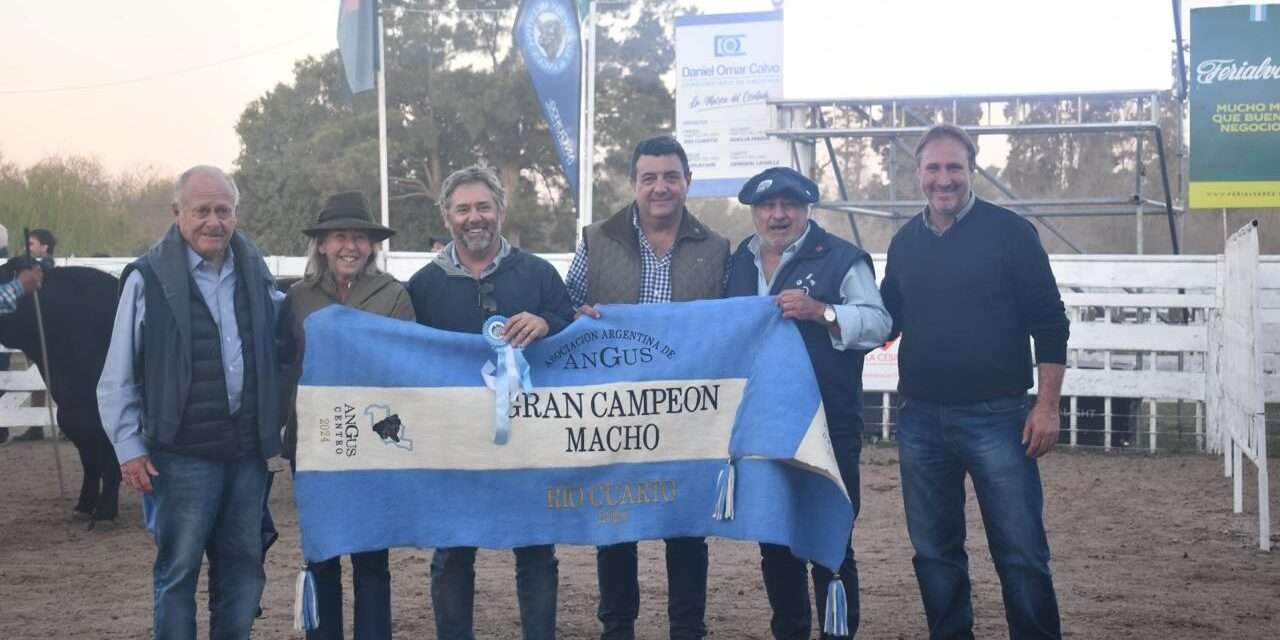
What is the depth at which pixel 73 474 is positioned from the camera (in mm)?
11797

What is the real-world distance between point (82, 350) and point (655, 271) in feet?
17.4

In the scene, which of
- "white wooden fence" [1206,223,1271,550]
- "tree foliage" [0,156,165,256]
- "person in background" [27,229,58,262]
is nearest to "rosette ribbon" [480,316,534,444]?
"white wooden fence" [1206,223,1271,550]

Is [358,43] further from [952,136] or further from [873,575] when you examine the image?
[952,136]

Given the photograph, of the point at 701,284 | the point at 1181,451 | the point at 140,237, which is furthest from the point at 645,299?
the point at 140,237

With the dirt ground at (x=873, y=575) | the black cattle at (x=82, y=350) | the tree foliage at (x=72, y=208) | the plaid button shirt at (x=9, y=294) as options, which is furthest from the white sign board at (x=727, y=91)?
the tree foliage at (x=72, y=208)

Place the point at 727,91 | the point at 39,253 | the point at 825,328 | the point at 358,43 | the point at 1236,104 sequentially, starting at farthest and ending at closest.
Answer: the point at 727,91, the point at 358,43, the point at 1236,104, the point at 39,253, the point at 825,328

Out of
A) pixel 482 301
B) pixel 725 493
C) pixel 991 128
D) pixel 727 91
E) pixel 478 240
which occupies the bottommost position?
pixel 725 493

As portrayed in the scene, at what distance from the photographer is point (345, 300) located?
5039mm

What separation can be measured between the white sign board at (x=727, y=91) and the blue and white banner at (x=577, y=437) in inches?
808

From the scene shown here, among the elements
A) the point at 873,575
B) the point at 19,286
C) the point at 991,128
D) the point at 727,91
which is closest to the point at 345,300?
the point at 19,286

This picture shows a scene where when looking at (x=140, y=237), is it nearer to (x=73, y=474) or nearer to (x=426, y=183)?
(x=426, y=183)

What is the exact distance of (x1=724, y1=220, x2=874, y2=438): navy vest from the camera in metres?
5.14

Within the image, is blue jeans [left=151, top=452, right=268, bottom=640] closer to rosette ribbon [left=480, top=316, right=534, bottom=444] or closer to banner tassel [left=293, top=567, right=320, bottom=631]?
banner tassel [left=293, top=567, right=320, bottom=631]

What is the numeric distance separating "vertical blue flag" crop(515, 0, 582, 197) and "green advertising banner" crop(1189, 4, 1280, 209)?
8.68 m
